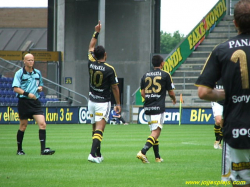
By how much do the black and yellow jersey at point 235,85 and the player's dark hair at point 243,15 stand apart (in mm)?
79

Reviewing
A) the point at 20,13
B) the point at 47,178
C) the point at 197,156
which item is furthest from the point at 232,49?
the point at 20,13

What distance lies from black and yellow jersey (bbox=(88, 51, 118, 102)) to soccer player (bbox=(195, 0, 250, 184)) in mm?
5858

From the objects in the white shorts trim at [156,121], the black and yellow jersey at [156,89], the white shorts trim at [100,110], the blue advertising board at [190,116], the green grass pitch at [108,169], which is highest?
the black and yellow jersey at [156,89]

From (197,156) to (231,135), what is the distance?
737 centimetres

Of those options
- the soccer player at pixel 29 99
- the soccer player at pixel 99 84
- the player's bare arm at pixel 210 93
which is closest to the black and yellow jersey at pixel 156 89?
the soccer player at pixel 99 84

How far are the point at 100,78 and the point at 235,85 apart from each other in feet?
19.9

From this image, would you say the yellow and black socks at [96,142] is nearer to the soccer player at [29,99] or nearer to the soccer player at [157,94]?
the soccer player at [157,94]

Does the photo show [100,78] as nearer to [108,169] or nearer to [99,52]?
[99,52]

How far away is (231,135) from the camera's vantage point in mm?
4355

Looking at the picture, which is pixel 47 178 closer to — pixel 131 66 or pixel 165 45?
pixel 131 66

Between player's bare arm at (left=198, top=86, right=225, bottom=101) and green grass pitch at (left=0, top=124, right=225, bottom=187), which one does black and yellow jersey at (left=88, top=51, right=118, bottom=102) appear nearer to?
green grass pitch at (left=0, top=124, right=225, bottom=187)

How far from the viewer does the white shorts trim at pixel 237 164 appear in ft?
14.2

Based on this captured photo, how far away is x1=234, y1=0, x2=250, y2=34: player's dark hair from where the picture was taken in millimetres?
4258

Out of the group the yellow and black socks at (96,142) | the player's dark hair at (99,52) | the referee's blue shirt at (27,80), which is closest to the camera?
the yellow and black socks at (96,142)
